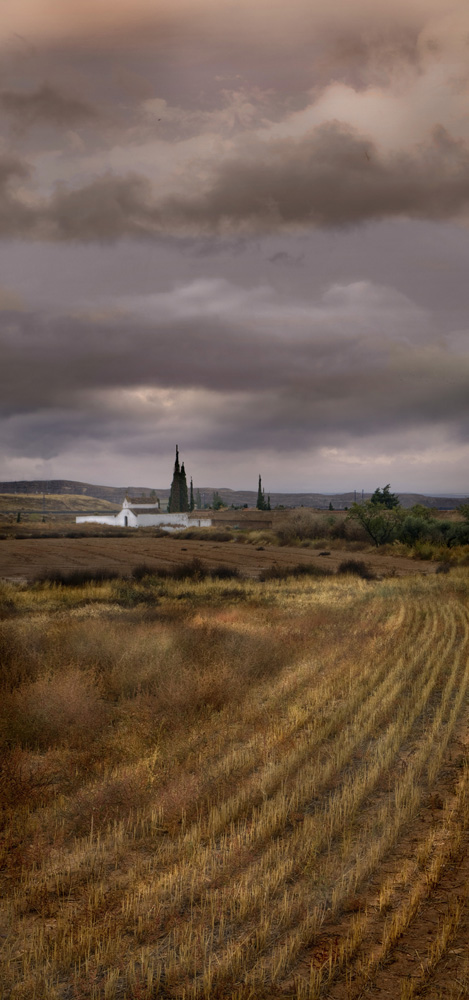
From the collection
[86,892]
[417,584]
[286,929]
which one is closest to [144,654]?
[86,892]

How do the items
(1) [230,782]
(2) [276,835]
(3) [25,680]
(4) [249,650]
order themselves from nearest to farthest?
(2) [276,835]
(1) [230,782]
(3) [25,680]
(4) [249,650]

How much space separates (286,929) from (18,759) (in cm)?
395

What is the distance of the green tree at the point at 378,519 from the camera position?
1758 inches

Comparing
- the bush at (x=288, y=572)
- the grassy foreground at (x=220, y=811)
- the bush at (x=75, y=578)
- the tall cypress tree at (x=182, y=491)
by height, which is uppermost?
the tall cypress tree at (x=182, y=491)

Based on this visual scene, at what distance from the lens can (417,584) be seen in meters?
25.7

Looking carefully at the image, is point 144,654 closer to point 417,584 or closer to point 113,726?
point 113,726

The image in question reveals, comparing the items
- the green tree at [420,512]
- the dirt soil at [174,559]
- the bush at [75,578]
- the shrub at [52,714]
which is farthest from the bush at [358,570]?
the shrub at [52,714]

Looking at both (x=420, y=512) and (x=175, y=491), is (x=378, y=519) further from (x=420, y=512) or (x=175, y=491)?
(x=175, y=491)

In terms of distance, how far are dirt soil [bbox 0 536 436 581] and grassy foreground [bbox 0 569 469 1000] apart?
20.5 metres

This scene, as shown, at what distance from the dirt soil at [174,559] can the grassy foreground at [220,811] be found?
2052 cm

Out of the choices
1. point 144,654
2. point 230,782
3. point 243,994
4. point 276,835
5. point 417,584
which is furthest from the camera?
point 417,584

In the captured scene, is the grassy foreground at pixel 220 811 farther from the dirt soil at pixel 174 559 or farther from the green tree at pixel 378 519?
the green tree at pixel 378 519

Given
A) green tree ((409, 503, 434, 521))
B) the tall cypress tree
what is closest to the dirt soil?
green tree ((409, 503, 434, 521))

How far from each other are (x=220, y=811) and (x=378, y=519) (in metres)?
40.1
